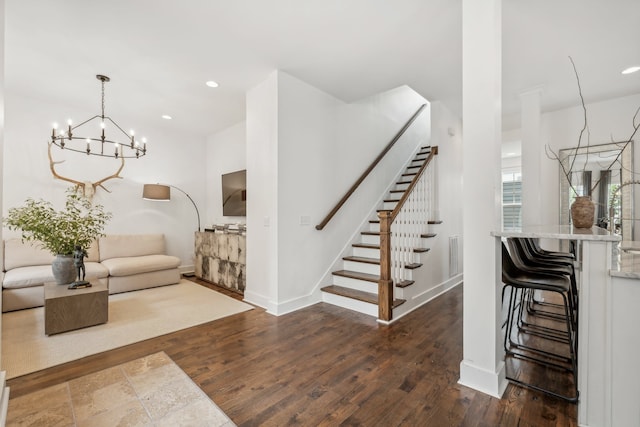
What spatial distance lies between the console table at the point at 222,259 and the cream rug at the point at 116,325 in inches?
11.5

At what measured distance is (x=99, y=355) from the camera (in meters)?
2.29

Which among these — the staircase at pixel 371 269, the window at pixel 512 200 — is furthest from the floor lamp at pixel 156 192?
the window at pixel 512 200

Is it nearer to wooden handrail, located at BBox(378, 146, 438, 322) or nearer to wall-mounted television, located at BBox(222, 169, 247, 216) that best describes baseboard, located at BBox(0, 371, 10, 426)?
wooden handrail, located at BBox(378, 146, 438, 322)

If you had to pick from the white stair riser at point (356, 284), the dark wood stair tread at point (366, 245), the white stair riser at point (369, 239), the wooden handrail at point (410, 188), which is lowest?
the white stair riser at point (356, 284)

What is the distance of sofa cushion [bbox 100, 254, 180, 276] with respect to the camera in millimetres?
3959

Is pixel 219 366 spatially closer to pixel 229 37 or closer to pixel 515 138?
pixel 229 37

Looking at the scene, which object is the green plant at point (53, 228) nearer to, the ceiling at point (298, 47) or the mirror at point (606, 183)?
the ceiling at point (298, 47)

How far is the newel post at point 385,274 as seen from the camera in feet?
9.60

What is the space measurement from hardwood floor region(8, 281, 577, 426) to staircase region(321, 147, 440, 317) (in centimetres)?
26

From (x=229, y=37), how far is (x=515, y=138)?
5275 mm

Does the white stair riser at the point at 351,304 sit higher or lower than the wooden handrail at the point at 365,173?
lower

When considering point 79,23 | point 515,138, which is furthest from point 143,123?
point 515,138

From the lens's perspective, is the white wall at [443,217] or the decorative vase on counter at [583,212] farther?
the white wall at [443,217]

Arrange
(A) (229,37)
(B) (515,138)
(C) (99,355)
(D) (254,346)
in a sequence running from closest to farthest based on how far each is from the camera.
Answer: (C) (99,355), (D) (254,346), (A) (229,37), (B) (515,138)
